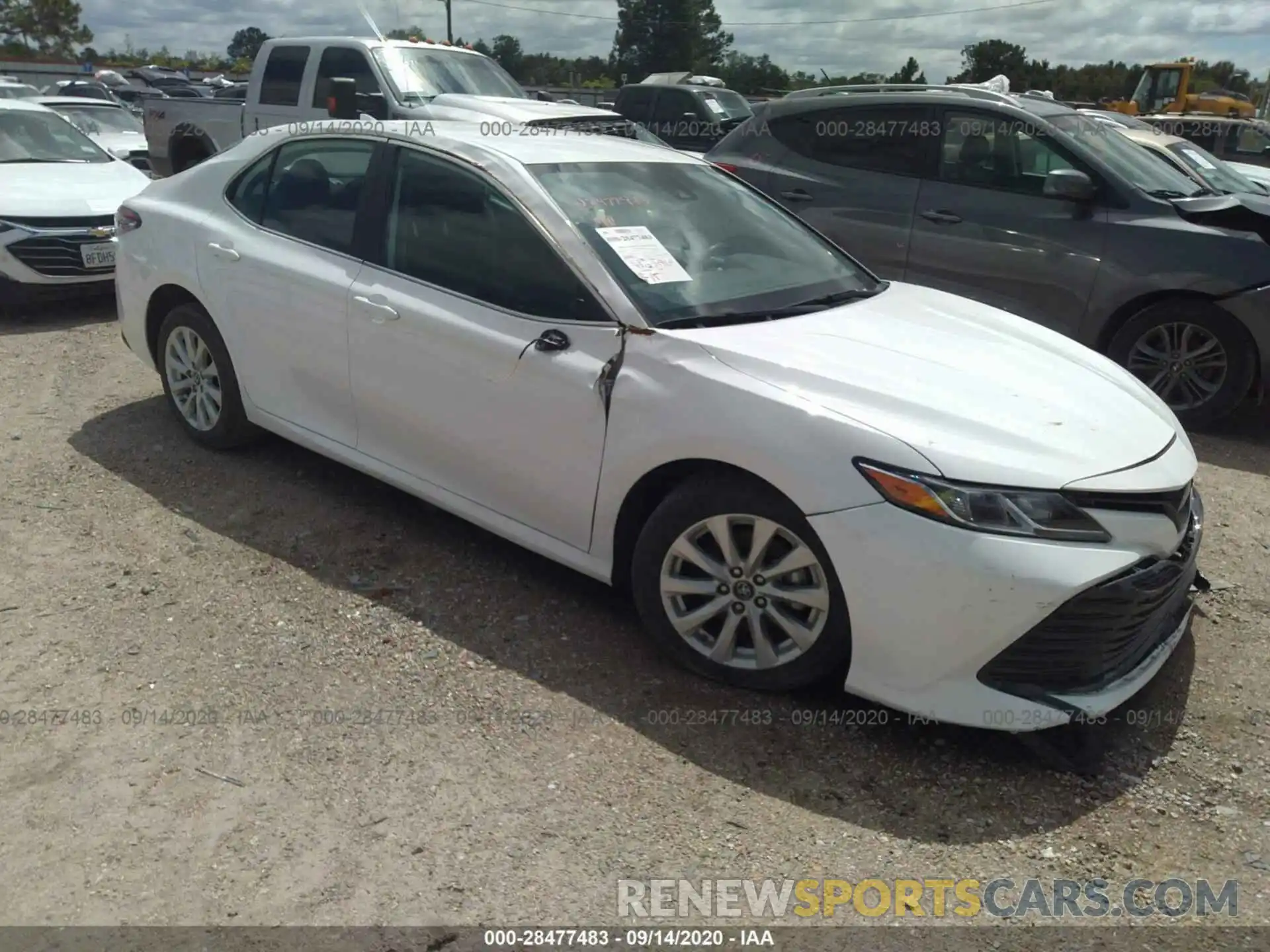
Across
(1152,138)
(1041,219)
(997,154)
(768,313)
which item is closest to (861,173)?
(997,154)

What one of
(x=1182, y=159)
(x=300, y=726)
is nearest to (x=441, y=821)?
(x=300, y=726)

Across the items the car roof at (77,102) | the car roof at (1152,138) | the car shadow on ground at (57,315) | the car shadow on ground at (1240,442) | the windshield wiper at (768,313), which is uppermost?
the car roof at (1152,138)

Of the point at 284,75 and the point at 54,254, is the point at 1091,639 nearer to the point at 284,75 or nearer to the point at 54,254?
the point at 54,254

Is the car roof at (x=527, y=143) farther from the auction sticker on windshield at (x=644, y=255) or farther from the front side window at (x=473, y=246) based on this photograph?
the auction sticker on windshield at (x=644, y=255)

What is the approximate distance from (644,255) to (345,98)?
23.0 feet

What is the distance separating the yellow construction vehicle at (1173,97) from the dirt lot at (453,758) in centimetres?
2685

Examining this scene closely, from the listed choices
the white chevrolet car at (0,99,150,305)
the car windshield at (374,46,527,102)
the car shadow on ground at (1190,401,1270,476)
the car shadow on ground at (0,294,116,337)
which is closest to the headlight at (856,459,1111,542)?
the car shadow on ground at (1190,401,1270,476)

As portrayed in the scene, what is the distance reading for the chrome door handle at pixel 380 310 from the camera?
3.93 m

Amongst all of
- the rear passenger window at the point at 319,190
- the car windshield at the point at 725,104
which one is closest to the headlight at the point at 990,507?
the rear passenger window at the point at 319,190

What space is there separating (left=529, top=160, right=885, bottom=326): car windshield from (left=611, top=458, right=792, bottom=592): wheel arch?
1.64 ft

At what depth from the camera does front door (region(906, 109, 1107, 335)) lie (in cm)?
632

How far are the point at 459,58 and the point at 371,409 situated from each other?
745 cm

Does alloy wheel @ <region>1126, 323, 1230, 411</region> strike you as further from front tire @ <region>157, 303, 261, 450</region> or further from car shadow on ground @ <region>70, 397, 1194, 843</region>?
front tire @ <region>157, 303, 261, 450</region>

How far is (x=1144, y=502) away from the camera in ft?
9.69
